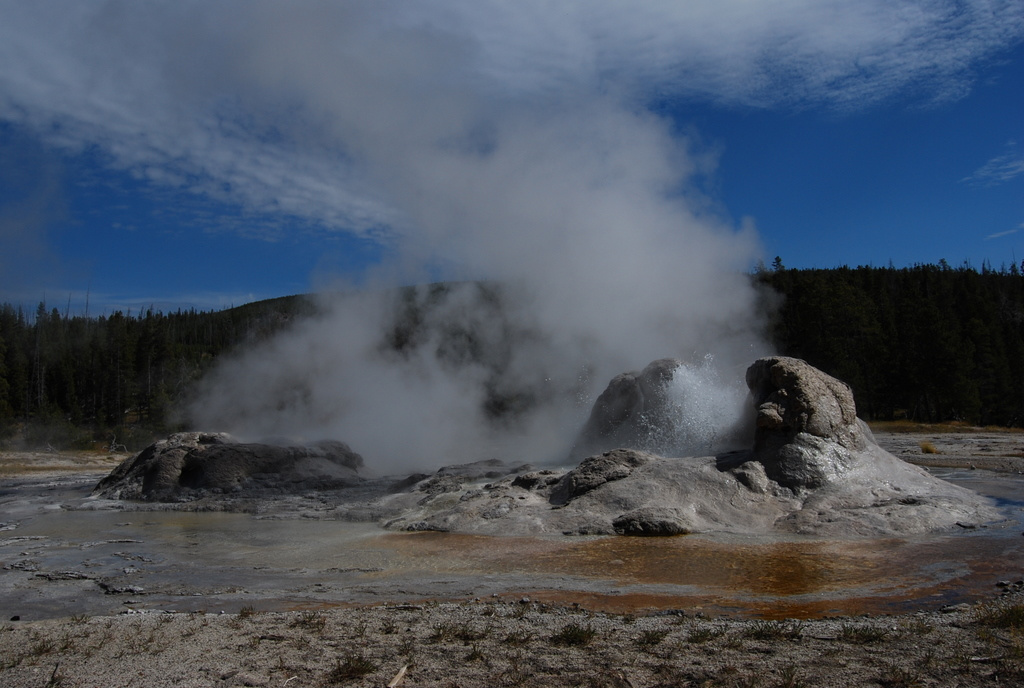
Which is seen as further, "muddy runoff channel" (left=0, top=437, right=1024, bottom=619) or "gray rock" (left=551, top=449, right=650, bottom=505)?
"gray rock" (left=551, top=449, right=650, bottom=505)

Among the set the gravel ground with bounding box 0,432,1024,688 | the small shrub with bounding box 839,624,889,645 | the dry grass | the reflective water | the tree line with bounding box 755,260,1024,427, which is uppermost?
the tree line with bounding box 755,260,1024,427

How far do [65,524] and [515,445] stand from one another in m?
12.7

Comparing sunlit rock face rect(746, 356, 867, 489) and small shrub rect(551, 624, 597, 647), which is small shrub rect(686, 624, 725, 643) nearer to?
small shrub rect(551, 624, 597, 647)

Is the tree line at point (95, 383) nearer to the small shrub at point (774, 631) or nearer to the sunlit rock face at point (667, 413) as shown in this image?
the sunlit rock face at point (667, 413)

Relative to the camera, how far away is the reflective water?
6578 mm

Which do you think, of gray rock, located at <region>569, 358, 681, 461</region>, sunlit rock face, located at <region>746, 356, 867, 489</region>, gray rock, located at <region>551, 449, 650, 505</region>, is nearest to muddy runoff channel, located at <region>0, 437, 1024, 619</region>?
gray rock, located at <region>551, 449, 650, 505</region>

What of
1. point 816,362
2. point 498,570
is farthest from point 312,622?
point 816,362

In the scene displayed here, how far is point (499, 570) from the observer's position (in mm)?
7938

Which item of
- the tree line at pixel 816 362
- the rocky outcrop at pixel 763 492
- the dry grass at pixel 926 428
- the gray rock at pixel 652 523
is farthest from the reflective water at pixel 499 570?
the dry grass at pixel 926 428

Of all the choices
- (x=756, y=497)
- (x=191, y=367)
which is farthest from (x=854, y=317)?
(x=191, y=367)

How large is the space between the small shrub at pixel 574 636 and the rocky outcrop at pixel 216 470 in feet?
38.2

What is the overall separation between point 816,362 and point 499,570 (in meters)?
37.5

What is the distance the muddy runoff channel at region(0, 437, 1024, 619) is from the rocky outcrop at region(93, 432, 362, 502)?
4253mm

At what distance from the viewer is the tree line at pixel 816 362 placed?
39906 mm
